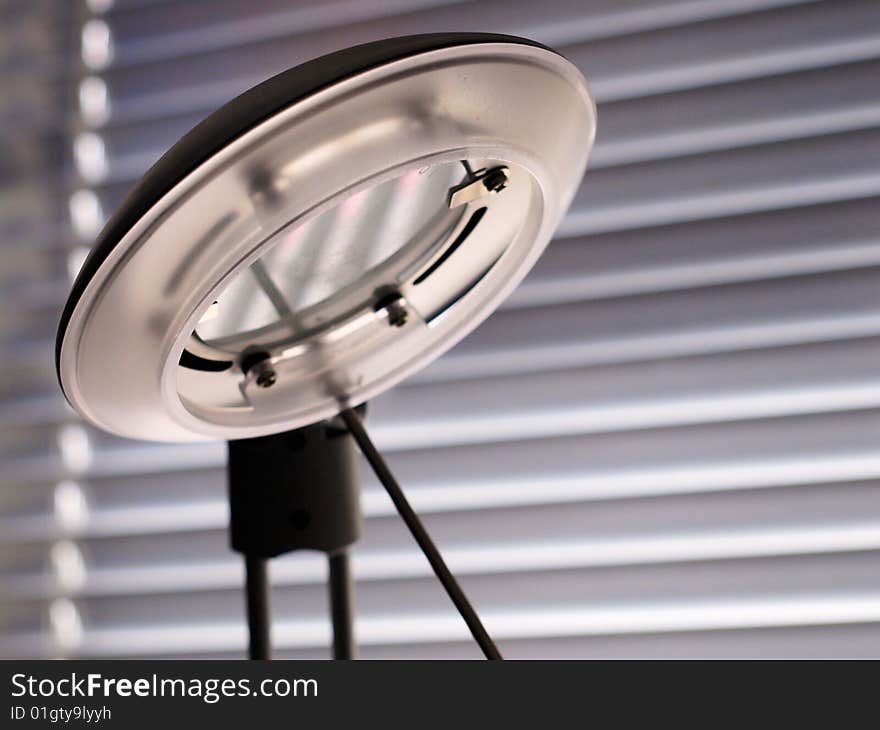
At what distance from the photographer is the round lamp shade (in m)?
0.42

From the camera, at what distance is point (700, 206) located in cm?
100

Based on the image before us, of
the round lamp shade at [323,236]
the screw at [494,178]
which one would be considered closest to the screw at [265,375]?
the round lamp shade at [323,236]

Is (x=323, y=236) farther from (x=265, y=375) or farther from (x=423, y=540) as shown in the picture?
(x=423, y=540)

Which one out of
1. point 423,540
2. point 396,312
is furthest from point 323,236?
point 423,540

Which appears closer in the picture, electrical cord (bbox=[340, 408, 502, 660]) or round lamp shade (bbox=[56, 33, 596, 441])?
round lamp shade (bbox=[56, 33, 596, 441])

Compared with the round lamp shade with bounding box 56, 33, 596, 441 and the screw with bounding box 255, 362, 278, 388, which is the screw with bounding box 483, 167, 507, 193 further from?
the screw with bounding box 255, 362, 278, 388

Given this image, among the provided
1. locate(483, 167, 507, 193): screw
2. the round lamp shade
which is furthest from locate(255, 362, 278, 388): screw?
locate(483, 167, 507, 193): screw

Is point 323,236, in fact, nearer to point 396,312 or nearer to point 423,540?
point 396,312

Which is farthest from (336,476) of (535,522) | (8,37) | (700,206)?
(8,37)

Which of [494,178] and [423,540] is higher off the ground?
[494,178]

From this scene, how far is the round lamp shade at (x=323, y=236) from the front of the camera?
42 cm

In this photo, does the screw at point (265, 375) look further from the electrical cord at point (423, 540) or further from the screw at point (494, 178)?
the screw at point (494, 178)

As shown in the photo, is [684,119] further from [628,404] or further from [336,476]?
[336,476]

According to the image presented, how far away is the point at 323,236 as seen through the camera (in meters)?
0.51
